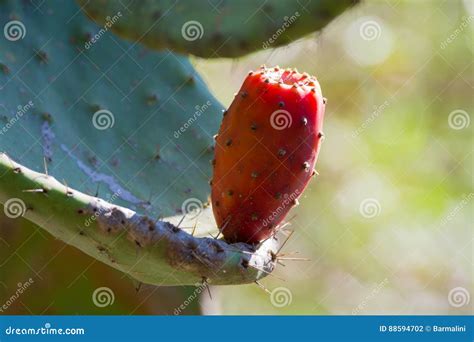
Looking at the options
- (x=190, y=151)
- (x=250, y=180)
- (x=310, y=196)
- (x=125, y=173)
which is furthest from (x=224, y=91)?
(x=250, y=180)

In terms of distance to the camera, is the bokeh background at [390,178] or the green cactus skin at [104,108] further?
the bokeh background at [390,178]

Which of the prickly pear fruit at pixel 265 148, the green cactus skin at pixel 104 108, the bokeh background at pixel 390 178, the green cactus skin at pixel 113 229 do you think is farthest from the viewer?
→ the bokeh background at pixel 390 178

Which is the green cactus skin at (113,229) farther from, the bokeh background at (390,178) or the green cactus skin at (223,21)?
the bokeh background at (390,178)

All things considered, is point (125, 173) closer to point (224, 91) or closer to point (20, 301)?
point (20, 301)

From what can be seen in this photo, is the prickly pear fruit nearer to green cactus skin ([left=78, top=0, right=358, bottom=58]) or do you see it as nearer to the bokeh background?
green cactus skin ([left=78, top=0, right=358, bottom=58])

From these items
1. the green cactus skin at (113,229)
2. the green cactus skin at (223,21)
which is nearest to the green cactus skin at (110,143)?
the green cactus skin at (113,229)

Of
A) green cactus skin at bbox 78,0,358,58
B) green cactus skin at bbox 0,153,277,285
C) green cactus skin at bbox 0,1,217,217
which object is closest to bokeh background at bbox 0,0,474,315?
A: green cactus skin at bbox 0,1,217,217

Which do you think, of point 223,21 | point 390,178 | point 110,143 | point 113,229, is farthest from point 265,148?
point 390,178

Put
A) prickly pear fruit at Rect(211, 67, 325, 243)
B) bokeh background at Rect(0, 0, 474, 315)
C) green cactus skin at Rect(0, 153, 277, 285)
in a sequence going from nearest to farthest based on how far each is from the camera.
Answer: green cactus skin at Rect(0, 153, 277, 285) → prickly pear fruit at Rect(211, 67, 325, 243) → bokeh background at Rect(0, 0, 474, 315)
